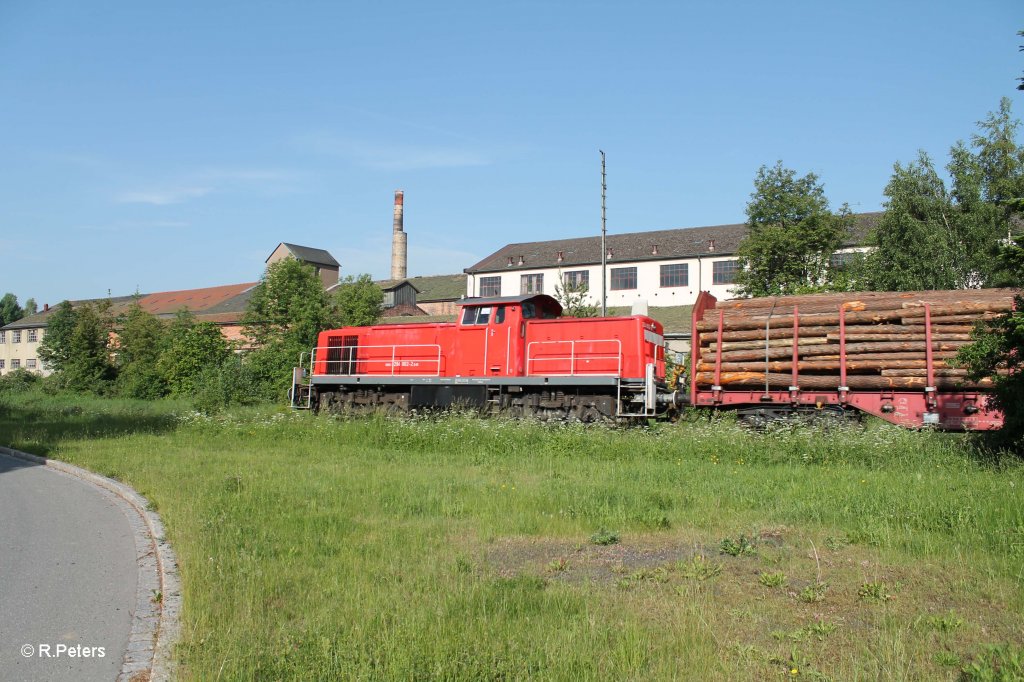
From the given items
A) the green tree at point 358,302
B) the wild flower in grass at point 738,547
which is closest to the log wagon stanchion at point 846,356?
the wild flower in grass at point 738,547

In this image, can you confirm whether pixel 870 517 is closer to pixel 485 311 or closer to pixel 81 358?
pixel 485 311

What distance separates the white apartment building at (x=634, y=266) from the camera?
2232 inches

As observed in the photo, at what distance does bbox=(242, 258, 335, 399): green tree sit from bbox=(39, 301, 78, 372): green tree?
44.9 feet

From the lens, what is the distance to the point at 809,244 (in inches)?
1487

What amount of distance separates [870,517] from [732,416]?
9011mm

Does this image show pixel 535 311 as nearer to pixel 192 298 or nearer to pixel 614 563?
pixel 614 563

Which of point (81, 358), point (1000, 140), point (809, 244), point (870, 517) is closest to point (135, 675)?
point (870, 517)

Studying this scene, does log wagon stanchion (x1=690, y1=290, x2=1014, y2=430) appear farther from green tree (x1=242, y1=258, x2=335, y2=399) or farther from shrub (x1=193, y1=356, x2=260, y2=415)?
green tree (x1=242, y1=258, x2=335, y2=399)

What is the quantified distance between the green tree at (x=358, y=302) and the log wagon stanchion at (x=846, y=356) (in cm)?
3042

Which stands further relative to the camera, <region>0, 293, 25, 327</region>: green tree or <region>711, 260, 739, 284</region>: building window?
<region>0, 293, 25, 327</region>: green tree

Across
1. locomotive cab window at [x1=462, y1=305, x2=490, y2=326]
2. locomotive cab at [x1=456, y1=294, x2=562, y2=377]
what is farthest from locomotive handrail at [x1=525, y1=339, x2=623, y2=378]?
locomotive cab window at [x1=462, y1=305, x2=490, y2=326]

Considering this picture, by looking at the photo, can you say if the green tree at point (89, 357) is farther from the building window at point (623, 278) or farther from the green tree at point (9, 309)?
the green tree at point (9, 309)

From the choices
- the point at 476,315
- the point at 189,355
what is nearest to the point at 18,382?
the point at 189,355

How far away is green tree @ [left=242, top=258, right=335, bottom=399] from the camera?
3756 centimetres
